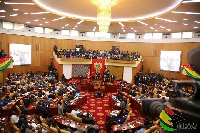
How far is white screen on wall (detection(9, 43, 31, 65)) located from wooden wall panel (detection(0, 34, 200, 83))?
1.55 feet

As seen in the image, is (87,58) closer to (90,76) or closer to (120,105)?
(90,76)

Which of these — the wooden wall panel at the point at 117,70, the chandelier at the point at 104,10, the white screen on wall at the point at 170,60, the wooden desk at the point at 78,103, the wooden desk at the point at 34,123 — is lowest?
the wooden desk at the point at 78,103

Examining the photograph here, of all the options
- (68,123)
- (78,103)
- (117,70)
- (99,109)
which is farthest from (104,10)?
Result: (117,70)

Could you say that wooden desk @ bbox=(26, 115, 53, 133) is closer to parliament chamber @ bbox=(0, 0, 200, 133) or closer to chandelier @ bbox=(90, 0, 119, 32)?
parliament chamber @ bbox=(0, 0, 200, 133)

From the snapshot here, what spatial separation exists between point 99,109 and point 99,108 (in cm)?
21

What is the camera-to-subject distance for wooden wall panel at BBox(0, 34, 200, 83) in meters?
20.1

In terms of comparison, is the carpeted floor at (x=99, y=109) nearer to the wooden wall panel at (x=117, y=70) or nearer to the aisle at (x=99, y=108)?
the aisle at (x=99, y=108)

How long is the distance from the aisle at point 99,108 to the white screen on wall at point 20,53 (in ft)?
35.7

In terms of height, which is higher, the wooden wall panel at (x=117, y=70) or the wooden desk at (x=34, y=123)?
the wooden wall panel at (x=117, y=70)

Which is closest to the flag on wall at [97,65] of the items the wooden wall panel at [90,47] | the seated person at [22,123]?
the wooden wall panel at [90,47]

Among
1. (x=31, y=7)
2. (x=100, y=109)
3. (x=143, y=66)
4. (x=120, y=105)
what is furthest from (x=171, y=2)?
(x=143, y=66)

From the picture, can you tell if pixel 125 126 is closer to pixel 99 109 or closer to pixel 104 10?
pixel 99 109

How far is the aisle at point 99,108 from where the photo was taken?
30.8 ft

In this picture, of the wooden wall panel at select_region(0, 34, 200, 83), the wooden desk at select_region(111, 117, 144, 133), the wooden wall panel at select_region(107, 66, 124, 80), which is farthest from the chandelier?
the wooden wall panel at select_region(0, 34, 200, 83)
